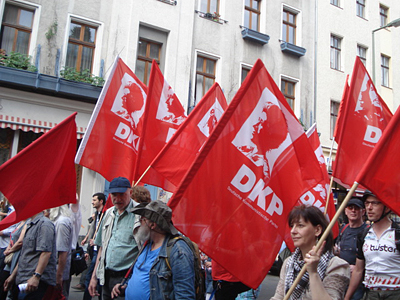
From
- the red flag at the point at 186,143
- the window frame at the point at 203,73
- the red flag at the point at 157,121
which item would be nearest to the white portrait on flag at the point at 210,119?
the red flag at the point at 186,143

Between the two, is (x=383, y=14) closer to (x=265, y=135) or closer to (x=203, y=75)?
(x=203, y=75)

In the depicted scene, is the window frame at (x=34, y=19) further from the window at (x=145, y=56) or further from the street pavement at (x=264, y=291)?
the street pavement at (x=264, y=291)

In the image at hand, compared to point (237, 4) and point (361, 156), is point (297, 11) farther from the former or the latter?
point (361, 156)

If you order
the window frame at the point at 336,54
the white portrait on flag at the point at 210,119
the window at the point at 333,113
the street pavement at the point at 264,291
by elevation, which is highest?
the window frame at the point at 336,54

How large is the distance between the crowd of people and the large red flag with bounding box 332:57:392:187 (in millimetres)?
483

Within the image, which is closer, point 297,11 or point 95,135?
point 95,135

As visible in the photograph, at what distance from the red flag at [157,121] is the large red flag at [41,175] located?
131 cm

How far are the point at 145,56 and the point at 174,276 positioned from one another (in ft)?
43.4

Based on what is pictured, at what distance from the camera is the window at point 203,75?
16625 millimetres

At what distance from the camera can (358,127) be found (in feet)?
18.9

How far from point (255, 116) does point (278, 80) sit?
50.3 feet

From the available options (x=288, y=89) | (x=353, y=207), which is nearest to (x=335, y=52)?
(x=288, y=89)

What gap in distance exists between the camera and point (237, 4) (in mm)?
17922

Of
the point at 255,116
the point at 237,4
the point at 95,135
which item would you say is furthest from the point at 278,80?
the point at 255,116
